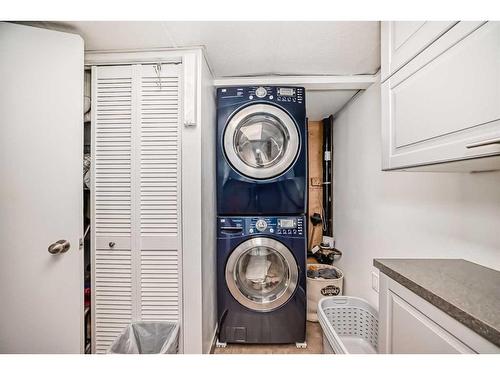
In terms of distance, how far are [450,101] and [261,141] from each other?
1190 millimetres

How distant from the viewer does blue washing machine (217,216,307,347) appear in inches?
63.6

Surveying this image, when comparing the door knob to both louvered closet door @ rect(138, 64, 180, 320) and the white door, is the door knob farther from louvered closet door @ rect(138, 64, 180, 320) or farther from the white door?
louvered closet door @ rect(138, 64, 180, 320)

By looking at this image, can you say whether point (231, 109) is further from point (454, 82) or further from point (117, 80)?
point (454, 82)

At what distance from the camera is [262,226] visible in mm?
1632

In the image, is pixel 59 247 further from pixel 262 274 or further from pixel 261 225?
pixel 262 274

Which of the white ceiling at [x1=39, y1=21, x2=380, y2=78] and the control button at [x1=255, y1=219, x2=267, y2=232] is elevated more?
the white ceiling at [x1=39, y1=21, x2=380, y2=78]

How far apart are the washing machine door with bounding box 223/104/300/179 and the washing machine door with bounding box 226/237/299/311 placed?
57cm

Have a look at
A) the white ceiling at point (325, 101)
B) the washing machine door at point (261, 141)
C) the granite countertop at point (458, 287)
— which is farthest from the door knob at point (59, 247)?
the white ceiling at point (325, 101)

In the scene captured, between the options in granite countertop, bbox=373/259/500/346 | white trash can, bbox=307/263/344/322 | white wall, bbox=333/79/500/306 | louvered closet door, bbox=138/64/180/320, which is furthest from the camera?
white trash can, bbox=307/263/344/322

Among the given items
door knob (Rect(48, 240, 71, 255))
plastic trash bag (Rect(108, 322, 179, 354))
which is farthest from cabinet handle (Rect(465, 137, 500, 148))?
door knob (Rect(48, 240, 71, 255))

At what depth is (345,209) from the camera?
7.20 feet

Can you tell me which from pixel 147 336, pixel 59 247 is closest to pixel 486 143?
pixel 59 247
